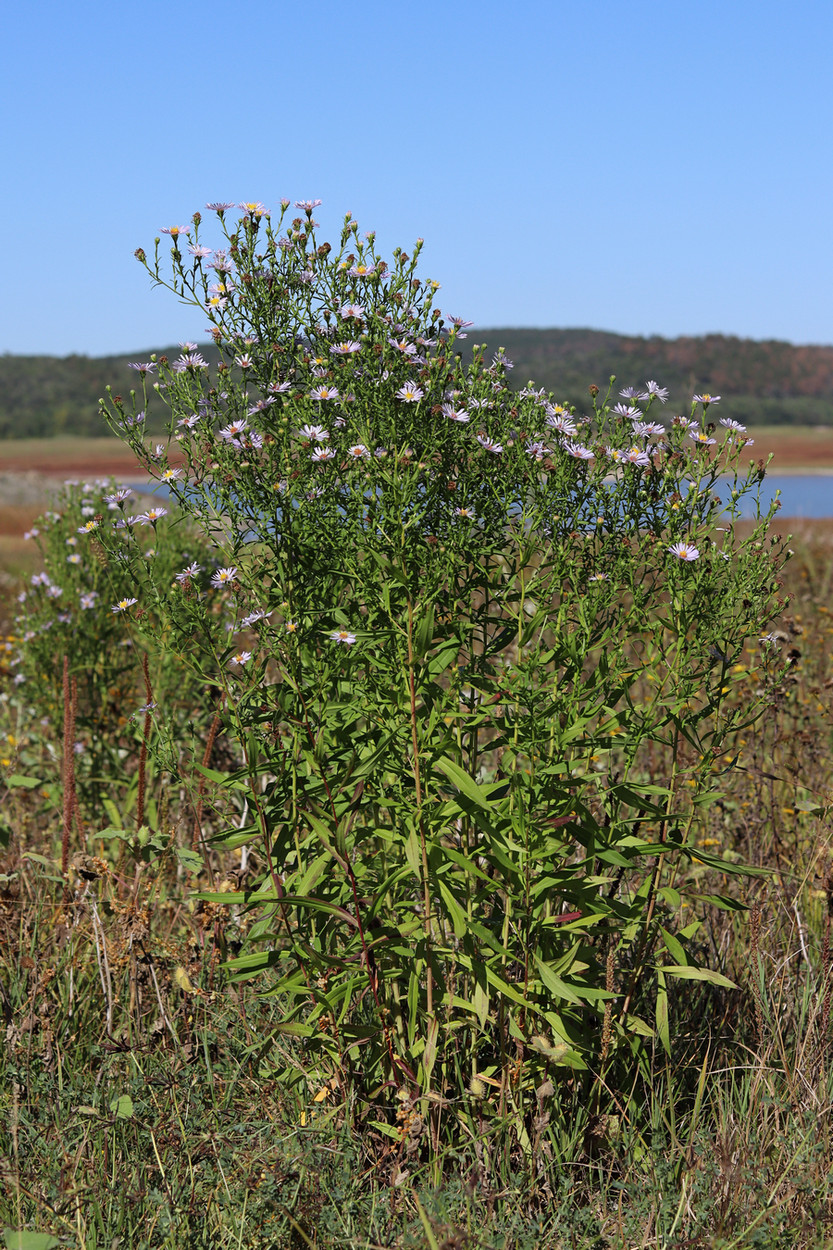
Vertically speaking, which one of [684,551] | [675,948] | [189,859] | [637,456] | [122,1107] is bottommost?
[122,1107]

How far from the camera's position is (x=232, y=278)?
2436 mm

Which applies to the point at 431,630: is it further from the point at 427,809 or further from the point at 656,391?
the point at 656,391

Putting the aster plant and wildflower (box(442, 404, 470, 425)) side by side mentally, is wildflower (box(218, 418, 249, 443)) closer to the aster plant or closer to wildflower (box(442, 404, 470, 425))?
the aster plant

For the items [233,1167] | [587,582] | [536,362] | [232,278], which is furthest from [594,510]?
[536,362]

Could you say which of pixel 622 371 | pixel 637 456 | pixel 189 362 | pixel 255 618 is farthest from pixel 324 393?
pixel 622 371

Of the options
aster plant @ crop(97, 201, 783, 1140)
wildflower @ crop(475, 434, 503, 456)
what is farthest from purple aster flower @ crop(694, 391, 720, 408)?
wildflower @ crop(475, 434, 503, 456)

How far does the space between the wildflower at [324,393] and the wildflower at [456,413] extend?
25cm

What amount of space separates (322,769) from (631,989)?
91 cm

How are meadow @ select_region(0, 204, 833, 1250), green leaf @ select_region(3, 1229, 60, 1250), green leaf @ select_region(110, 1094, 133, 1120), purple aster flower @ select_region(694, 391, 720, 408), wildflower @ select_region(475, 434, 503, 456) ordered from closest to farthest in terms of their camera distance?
green leaf @ select_region(3, 1229, 60, 1250)
meadow @ select_region(0, 204, 833, 1250)
wildflower @ select_region(475, 434, 503, 456)
purple aster flower @ select_region(694, 391, 720, 408)
green leaf @ select_region(110, 1094, 133, 1120)

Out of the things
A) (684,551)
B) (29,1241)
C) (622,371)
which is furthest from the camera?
(622,371)

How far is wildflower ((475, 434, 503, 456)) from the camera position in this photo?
2289 millimetres

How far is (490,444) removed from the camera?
231 cm

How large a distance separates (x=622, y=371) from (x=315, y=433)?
89.0 metres

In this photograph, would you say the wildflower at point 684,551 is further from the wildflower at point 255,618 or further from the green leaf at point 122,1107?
the green leaf at point 122,1107
